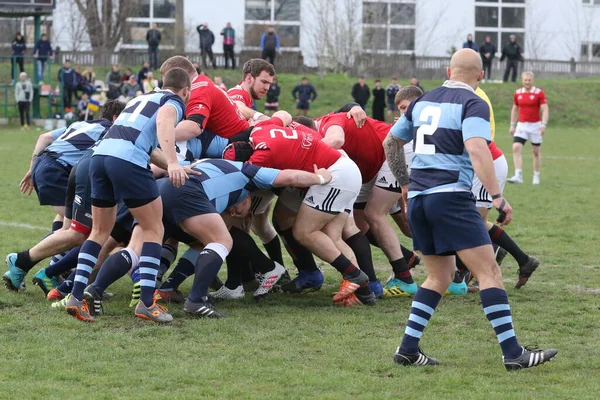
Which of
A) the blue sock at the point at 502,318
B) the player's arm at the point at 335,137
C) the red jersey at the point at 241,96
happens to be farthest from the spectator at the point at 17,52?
the blue sock at the point at 502,318

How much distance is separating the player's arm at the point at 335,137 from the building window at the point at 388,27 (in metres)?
41.2

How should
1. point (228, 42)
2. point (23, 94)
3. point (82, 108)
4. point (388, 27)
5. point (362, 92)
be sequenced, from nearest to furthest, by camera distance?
point (23, 94) < point (82, 108) < point (362, 92) < point (228, 42) < point (388, 27)

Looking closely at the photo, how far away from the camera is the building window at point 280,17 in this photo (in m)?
57.2

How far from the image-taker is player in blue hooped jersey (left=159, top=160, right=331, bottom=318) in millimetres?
7023

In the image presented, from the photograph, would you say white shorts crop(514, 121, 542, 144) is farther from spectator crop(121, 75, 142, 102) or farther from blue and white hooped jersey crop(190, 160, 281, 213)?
spectator crop(121, 75, 142, 102)

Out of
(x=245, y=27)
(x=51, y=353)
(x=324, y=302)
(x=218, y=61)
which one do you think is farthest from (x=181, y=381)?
(x=245, y=27)

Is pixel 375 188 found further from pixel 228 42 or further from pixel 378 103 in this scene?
pixel 228 42

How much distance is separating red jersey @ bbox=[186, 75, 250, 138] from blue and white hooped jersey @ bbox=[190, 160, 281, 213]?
0.56 m

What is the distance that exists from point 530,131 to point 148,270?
12.2 meters

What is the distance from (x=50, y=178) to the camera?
8.04 m

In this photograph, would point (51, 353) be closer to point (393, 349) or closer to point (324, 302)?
point (393, 349)

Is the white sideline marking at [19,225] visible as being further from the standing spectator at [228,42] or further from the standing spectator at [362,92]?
the standing spectator at [228,42]

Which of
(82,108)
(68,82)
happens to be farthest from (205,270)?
(68,82)

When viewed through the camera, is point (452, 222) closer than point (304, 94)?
Yes
